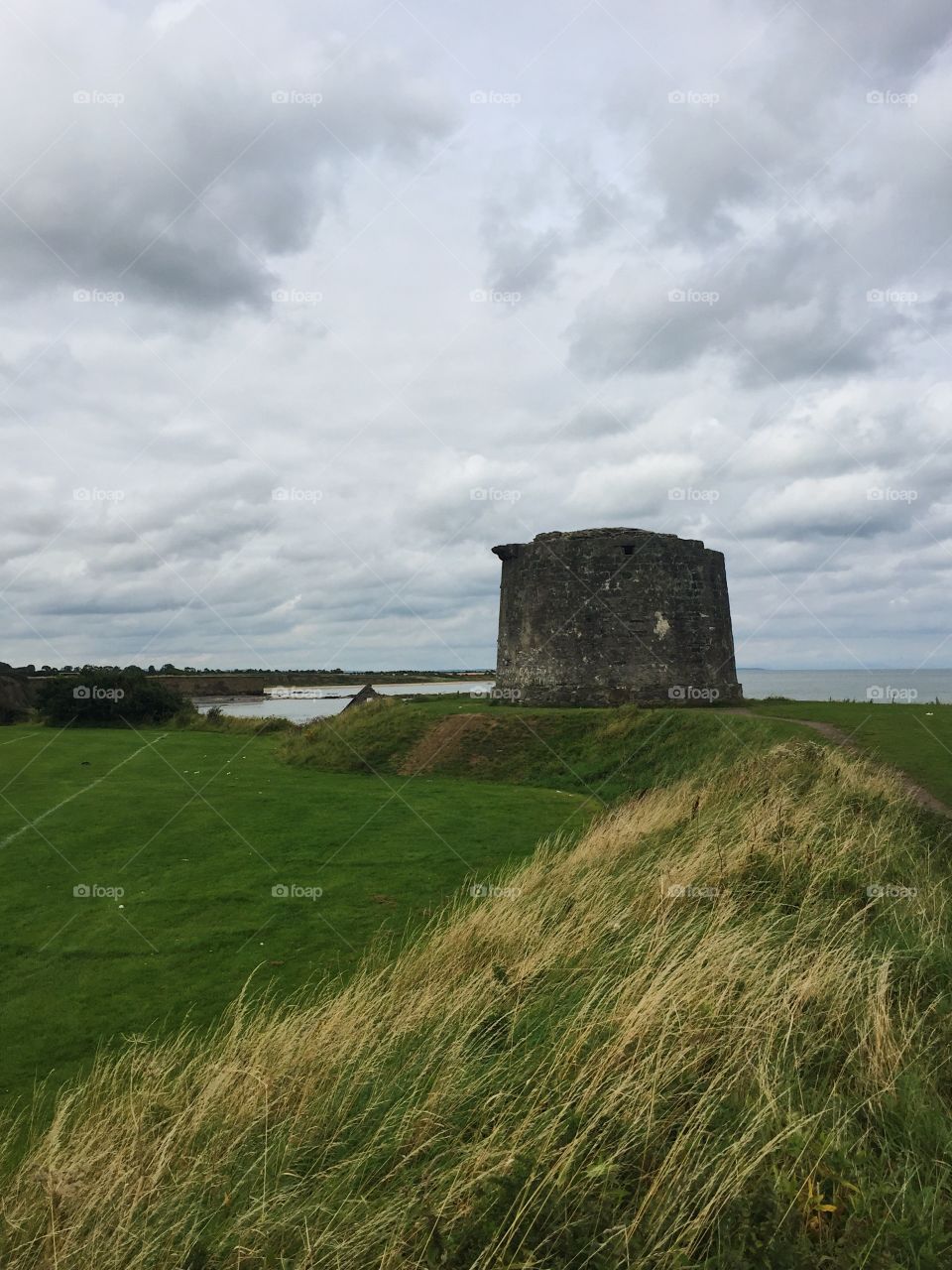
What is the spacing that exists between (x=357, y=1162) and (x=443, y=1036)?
1119 mm

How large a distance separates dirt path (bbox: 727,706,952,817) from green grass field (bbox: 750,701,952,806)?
0.35 ft

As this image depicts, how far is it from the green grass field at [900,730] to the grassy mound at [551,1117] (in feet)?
22.5

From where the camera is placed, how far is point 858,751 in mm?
13234

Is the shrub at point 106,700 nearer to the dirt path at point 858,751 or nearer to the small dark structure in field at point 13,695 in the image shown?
the small dark structure in field at point 13,695

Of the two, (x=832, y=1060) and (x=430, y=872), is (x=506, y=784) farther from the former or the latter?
(x=832, y=1060)

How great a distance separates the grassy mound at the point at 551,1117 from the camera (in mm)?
2936

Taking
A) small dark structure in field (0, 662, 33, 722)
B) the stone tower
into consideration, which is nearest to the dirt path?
the stone tower

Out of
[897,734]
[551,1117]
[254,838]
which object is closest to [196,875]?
[254,838]

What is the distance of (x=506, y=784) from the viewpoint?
1589cm

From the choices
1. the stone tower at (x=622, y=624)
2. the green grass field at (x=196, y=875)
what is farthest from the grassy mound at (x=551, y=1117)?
the stone tower at (x=622, y=624)

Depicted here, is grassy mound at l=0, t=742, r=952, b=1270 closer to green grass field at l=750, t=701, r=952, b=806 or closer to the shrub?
green grass field at l=750, t=701, r=952, b=806

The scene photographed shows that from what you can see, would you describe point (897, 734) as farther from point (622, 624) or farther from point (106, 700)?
point (106, 700)

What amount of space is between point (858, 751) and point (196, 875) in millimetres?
10072

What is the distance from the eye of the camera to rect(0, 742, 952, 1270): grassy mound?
9.63 feet
